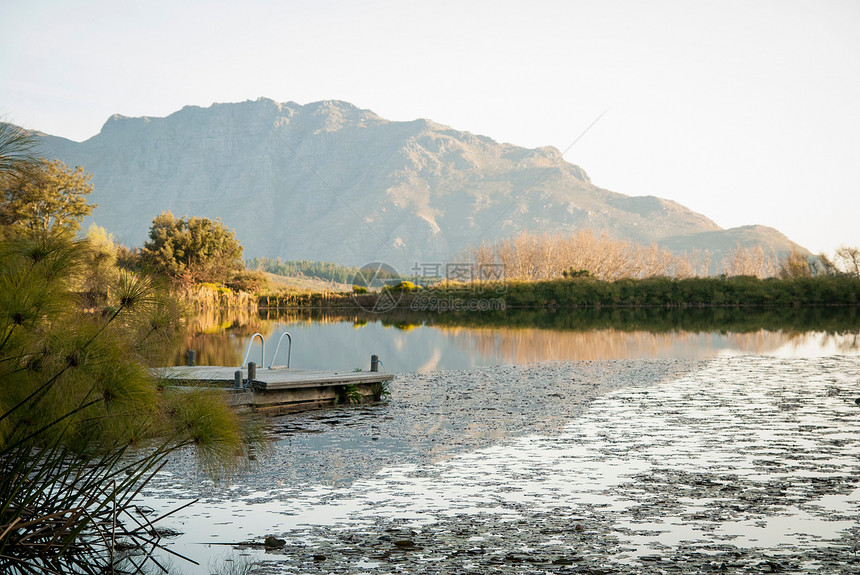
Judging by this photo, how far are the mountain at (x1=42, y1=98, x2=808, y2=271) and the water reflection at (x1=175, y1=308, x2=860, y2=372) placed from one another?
85.0 meters

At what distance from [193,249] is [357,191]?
114 metres

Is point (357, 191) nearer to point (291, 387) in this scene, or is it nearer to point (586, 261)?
point (586, 261)

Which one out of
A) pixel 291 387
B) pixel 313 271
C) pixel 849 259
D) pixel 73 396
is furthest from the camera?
pixel 313 271

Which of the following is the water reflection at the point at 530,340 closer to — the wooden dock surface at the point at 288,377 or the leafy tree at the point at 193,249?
the wooden dock surface at the point at 288,377

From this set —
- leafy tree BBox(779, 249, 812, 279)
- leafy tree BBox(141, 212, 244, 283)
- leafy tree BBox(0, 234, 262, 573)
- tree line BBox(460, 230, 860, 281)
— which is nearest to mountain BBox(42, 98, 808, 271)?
tree line BBox(460, 230, 860, 281)

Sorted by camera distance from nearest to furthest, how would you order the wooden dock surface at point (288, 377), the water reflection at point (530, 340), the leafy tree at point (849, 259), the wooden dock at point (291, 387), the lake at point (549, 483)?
the lake at point (549, 483), the wooden dock at point (291, 387), the wooden dock surface at point (288, 377), the water reflection at point (530, 340), the leafy tree at point (849, 259)

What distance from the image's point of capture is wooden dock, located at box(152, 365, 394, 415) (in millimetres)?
10828

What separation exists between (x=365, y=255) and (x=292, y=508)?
129m

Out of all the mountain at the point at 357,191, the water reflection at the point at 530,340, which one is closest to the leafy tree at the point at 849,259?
the water reflection at the point at 530,340

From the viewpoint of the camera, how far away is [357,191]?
15675 cm

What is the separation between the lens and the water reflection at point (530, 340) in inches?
742

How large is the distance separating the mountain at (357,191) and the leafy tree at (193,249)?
2880 inches

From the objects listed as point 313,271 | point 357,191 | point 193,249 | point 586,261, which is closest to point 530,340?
point 193,249

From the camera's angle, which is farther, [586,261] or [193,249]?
[586,261]
